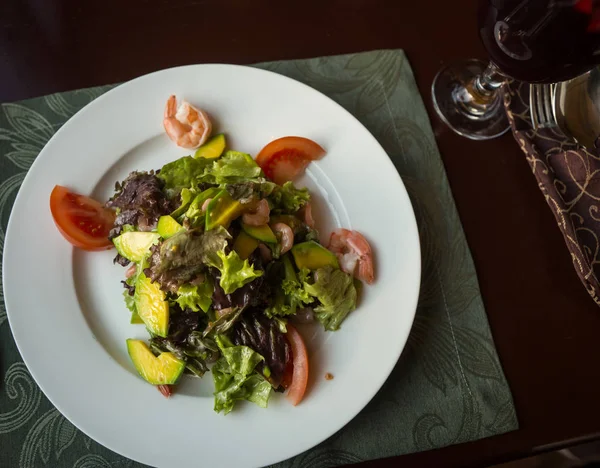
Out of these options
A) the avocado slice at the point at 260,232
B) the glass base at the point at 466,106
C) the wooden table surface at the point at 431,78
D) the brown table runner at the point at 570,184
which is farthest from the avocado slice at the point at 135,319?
the brown table runner at the point at 570,184

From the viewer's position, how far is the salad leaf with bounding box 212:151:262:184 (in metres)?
1.34

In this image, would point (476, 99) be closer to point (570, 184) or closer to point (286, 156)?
point (570, 184)

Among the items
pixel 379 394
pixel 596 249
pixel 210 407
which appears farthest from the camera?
pixel 596 249

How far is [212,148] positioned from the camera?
56.3 inches

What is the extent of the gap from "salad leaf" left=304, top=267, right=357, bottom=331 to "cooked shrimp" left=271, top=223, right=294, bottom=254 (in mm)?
103

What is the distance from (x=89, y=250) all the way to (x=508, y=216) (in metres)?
1.28

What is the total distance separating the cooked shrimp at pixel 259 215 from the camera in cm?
124

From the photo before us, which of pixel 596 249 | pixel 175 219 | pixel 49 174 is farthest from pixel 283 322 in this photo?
pixel 596 249

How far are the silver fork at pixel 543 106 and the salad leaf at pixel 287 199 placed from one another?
0.82 m

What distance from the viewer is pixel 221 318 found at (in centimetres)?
123

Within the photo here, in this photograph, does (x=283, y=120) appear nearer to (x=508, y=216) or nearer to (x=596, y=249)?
(x=508, y=216)

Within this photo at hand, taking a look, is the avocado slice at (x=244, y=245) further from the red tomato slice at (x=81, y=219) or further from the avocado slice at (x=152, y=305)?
the red tomato slice at (x=81, y=219)

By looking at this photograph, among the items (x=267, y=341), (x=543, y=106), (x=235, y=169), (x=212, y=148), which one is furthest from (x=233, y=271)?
(x=543, y=106)

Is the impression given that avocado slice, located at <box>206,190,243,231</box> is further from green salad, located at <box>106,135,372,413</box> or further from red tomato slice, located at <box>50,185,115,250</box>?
red tomato slice, located at <box>50,185,115,250</box>
